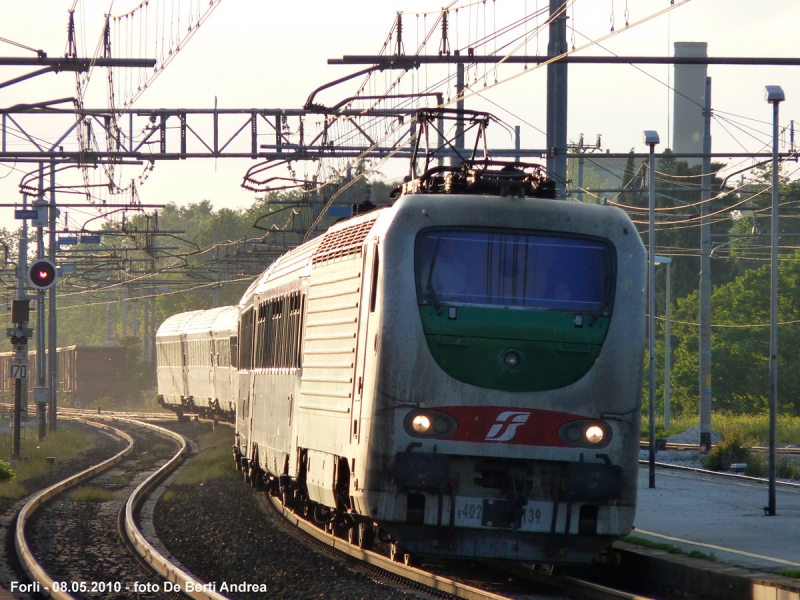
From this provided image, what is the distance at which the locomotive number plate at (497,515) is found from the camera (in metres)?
9.97

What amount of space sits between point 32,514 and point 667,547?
9.34 meters

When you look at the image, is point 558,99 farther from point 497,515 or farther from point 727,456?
point 727,456

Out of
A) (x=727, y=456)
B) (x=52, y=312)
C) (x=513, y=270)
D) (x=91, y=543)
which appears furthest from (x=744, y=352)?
(x=513, y=270)

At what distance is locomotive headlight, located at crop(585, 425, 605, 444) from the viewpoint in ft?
33.5

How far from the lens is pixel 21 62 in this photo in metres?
15.3

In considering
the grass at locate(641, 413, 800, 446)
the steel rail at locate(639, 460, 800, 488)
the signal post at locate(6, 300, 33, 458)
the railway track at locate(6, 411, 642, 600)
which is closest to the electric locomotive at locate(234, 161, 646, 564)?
the railway track at locate(6, 411, 642, 600)

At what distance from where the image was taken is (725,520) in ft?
47.1

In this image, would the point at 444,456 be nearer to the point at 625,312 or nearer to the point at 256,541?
the point at 625,312

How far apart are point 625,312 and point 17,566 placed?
6.49m

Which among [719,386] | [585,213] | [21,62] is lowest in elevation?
[719,386]

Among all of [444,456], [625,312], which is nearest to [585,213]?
[625,312]

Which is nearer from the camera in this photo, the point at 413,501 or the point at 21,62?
the point at 413,501

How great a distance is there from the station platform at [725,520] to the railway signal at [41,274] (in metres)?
13.0

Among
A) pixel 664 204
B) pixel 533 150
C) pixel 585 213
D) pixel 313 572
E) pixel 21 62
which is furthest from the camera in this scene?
pixel 664 204
